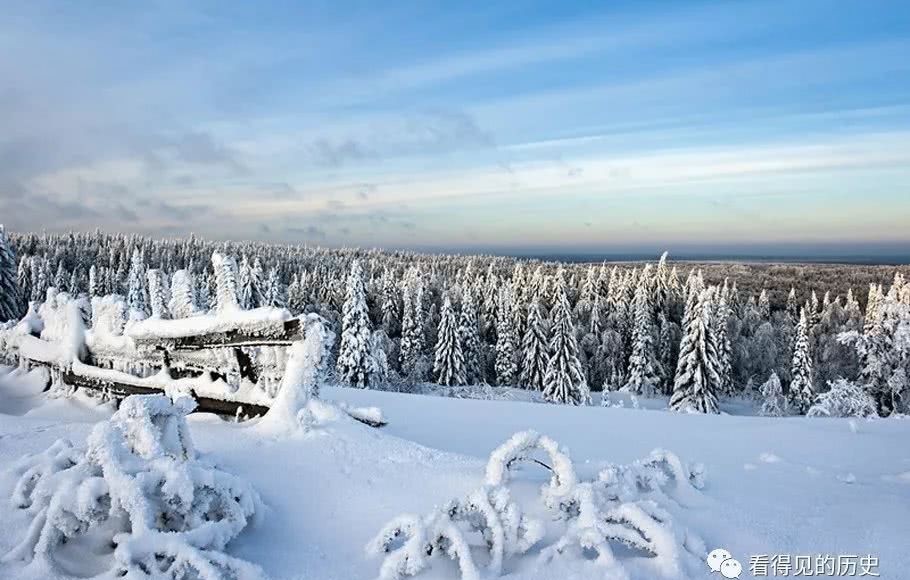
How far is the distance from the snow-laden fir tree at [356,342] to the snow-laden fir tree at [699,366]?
738 inches

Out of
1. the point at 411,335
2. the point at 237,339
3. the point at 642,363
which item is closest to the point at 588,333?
the point at 642,363

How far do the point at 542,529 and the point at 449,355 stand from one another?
44.2 metres

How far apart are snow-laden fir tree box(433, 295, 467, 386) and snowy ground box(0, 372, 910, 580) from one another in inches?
1564

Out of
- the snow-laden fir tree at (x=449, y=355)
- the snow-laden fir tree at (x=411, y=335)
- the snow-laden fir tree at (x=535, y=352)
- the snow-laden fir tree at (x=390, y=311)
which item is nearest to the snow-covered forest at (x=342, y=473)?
the snow-laden fir tree at (x=449, y=355)

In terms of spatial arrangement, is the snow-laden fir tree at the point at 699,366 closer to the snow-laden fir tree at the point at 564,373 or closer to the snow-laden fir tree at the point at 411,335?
the snow-laden fir tree at the point at 564,373

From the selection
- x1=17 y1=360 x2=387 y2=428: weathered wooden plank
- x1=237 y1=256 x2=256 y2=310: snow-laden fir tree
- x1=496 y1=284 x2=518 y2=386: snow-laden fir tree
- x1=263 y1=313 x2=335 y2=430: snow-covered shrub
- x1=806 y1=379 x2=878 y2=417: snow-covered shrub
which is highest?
x1=263 y1=313 x2=335 y2=430: snow-covered shrub

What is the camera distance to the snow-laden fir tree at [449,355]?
4628 centimetres

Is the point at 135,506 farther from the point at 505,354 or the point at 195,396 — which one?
the point at 505,354

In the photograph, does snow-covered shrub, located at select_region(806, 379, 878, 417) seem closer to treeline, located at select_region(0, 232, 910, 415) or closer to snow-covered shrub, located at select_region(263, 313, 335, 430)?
treeline, located at select_region(0, 232, 910, 415)

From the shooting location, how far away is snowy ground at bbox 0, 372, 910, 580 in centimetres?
286

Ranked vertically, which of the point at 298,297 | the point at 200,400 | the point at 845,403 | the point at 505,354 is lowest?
the point at 505,354

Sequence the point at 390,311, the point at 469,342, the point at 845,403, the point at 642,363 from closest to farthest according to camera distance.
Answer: the point at 845,403 < the point at 642,363 < the point at 469,342 < the point at 390,311

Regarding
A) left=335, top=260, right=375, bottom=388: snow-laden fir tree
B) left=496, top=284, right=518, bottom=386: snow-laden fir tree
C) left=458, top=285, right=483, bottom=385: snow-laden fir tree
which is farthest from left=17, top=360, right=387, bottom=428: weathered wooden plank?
left=496, top=284, right=518, bottom=386: snow-laden fir tree

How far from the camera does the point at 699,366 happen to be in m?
36.2
